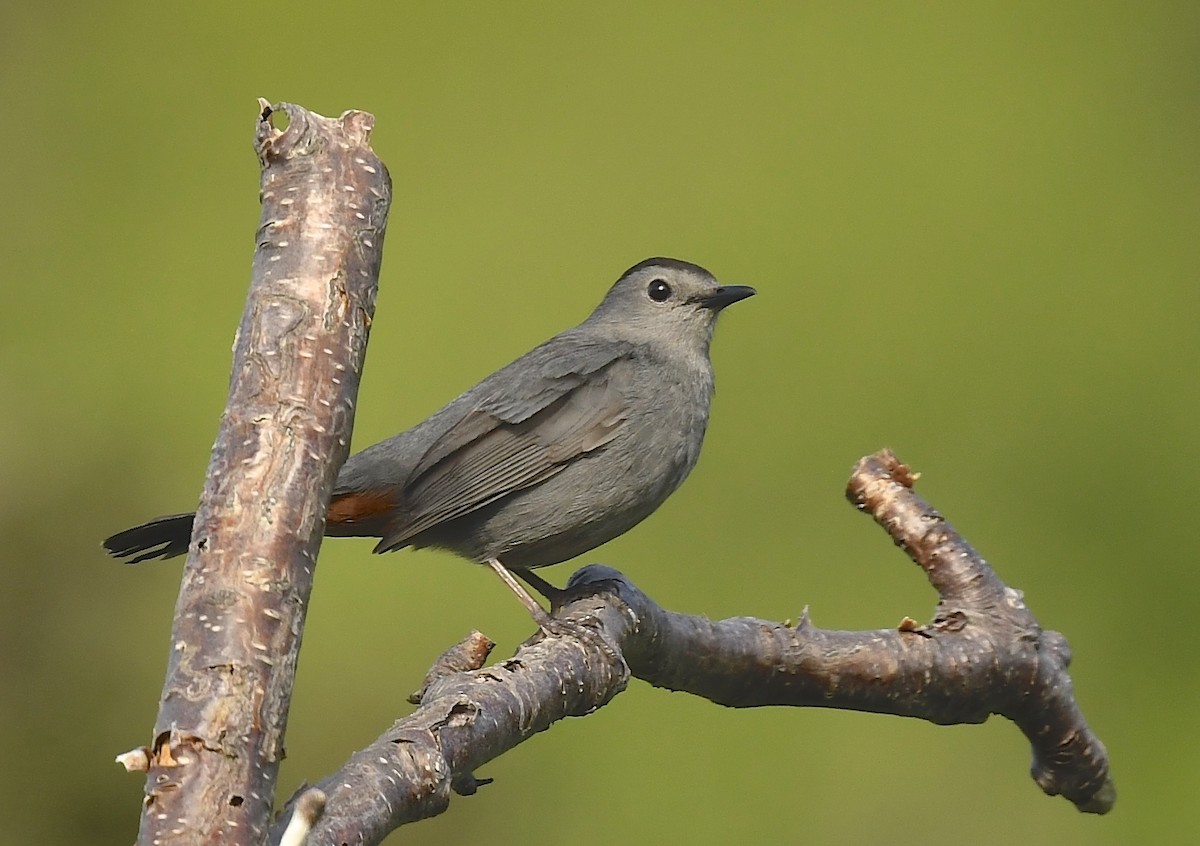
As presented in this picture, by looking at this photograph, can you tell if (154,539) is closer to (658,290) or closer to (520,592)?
(520,592)

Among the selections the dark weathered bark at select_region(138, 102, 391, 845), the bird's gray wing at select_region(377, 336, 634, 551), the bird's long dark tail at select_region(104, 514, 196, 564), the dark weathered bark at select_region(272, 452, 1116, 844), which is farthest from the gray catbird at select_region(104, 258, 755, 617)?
the dark weathered bark at select_region(138, 102, 391, 845)

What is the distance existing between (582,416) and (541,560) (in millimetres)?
343

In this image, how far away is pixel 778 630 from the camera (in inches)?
105

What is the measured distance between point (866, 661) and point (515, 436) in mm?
899

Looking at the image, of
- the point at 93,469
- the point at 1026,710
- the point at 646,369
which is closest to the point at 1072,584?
the point at 1026,710

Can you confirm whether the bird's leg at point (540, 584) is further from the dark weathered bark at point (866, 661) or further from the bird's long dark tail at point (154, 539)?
the bird's long dark tail at point (154, 539)

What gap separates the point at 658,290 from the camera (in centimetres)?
354

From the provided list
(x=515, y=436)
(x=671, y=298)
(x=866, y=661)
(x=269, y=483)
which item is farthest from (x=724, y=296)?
(x=269, y=483)

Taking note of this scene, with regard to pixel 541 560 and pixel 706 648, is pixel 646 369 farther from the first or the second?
pixel 706 648

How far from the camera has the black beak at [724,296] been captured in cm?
345

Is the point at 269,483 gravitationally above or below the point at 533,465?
below

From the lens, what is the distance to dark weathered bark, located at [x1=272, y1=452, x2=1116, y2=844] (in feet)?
7.01

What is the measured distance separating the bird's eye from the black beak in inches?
3.3

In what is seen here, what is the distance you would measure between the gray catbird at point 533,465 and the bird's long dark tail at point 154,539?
35cm
